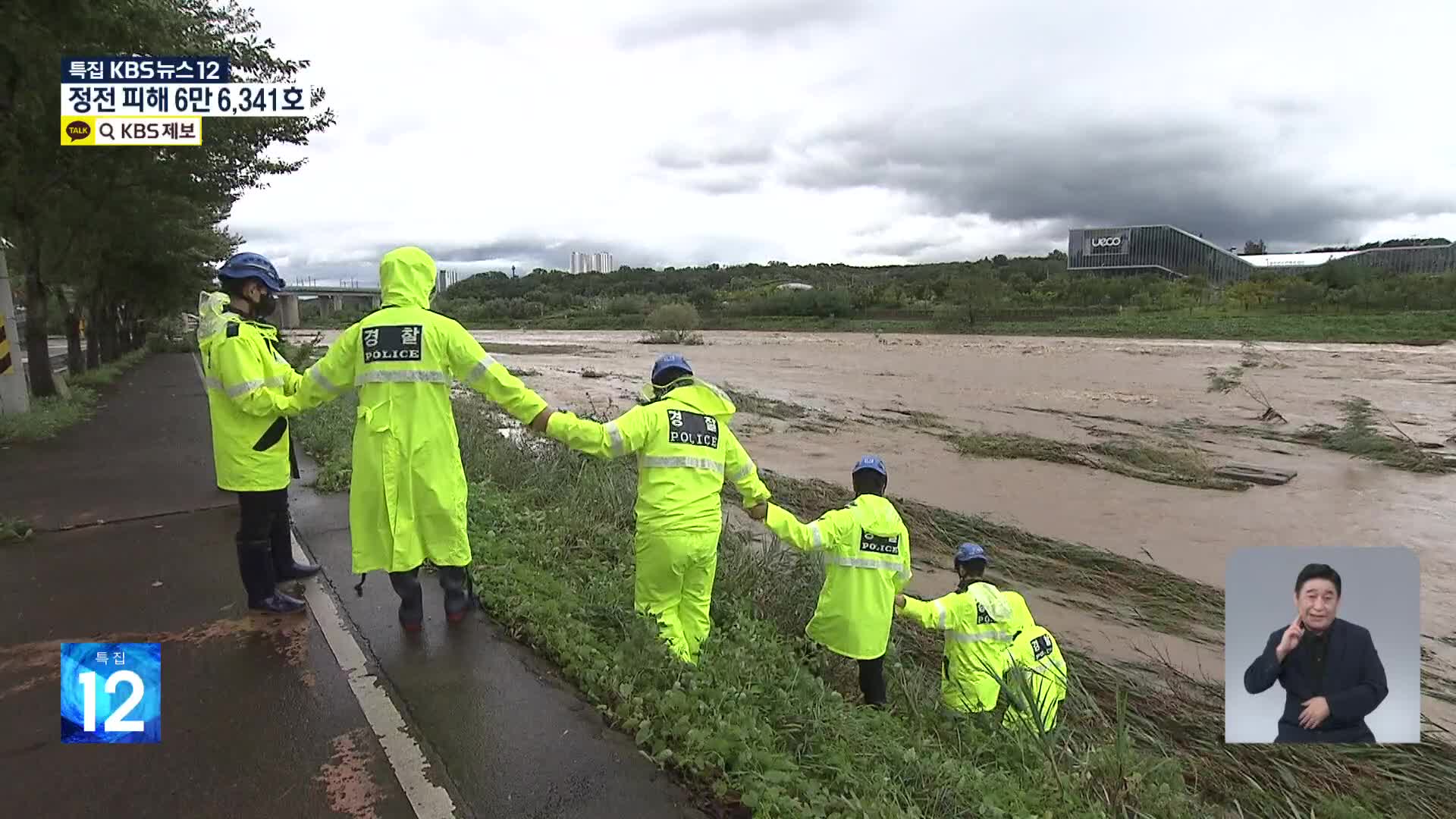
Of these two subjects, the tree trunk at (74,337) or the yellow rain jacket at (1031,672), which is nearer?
the yellow rain jacket at (1031,672)

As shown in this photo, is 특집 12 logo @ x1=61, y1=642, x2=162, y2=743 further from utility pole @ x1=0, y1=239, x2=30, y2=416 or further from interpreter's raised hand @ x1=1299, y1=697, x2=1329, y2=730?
utility pole @ x1=0, y1=239, x2=30, y2=416

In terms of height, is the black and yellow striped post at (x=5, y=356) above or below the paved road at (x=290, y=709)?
above

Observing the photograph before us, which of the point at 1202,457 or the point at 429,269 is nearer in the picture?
the point at 429,269

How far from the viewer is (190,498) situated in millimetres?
6812

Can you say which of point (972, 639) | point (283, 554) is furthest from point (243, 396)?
point (972, 639)

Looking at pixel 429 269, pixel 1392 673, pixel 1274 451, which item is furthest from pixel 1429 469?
pixel 429 269

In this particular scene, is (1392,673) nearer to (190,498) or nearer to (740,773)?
(740,773)

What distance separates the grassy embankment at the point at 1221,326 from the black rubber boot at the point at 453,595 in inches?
1716

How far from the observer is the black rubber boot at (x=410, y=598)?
12.9 ft

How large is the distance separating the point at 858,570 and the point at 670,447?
1358 mm

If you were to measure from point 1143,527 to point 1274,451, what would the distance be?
6.61 m

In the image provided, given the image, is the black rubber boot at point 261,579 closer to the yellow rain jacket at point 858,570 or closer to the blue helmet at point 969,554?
the yellow rain jacket at point 858,570

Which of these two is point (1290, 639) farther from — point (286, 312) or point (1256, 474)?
point (286, 312)

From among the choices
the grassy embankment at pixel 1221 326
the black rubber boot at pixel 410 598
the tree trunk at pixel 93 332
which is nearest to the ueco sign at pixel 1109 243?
the grassy embankment at pixel 1221 326
